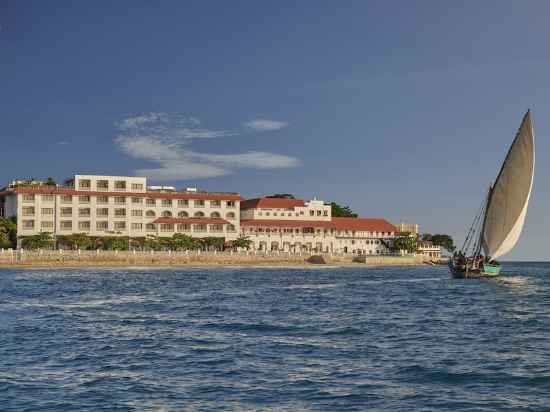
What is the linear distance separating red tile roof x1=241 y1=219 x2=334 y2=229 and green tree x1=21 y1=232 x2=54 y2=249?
5053 centimetres

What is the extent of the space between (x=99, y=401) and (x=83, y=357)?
7614 millimetres

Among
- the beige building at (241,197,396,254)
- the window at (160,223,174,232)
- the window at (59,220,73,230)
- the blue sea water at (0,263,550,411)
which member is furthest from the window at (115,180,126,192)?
the blue sea water at (0,263,550,411)

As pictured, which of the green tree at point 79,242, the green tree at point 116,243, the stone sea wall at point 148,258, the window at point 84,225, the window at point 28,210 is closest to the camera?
the stone sea wall at point 148,258

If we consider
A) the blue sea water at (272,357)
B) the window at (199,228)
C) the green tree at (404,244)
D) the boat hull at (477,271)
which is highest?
the window at (199,228)

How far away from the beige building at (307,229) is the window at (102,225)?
34124 mm

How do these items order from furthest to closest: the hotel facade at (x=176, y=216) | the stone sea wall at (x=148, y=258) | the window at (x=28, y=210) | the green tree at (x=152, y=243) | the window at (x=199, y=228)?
the window at (x=199, y=228)
the green tree at (x=152, y=243)
the hotel facade at (x=176, y=216)
the window at (x=28, y=210)
the stone sea wall at (x=148, y=258)

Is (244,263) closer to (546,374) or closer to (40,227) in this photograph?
(40,227)

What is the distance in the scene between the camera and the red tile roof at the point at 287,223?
179 m

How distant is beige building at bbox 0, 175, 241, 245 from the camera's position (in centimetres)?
Answer: 15138

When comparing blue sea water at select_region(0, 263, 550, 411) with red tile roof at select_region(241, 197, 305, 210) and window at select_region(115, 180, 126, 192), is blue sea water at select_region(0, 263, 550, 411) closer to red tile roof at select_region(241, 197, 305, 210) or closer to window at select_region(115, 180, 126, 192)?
window at select_region(115, 180, 126, 192)

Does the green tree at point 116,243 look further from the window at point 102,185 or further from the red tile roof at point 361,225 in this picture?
the red tile roof at point 361,225

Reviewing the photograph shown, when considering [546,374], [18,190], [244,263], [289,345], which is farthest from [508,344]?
[18,190]

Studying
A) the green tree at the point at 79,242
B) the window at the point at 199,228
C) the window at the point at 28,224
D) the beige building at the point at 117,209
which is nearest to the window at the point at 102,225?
the beige building at the point at 117,209

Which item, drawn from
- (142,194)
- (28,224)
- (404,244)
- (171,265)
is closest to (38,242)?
(28,224)
